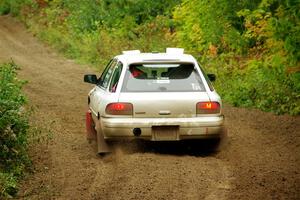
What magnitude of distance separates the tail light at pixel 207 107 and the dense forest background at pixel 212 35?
3.71 metres

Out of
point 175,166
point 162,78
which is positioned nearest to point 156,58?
point 162,78

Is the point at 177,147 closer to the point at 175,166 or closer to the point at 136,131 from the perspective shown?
the point at 136,131

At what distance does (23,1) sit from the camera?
4025 centimetres

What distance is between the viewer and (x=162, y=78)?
33.4ft

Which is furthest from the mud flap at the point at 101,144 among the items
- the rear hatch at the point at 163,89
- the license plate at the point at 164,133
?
the license plate at the point at 164,133

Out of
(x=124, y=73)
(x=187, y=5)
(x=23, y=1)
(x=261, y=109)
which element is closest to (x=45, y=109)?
(x=261, y=109)

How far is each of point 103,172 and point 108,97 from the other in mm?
1291

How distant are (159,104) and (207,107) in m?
0.72

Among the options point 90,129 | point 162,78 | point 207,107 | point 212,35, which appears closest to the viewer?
point 207,107

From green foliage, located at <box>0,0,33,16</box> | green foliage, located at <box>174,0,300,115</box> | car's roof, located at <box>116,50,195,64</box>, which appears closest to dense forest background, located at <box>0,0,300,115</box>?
green foliage, located at <box>174,0,300,115</box>

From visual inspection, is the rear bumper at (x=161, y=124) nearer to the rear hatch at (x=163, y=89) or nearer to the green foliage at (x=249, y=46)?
the rear hatch at (x=163, y=89)

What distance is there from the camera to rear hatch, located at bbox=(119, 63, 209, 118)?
9797 millimetres

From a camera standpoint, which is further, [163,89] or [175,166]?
[163,89]

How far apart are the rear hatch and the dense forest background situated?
143 inches
